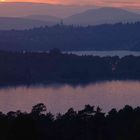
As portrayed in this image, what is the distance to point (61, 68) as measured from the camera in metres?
29.4

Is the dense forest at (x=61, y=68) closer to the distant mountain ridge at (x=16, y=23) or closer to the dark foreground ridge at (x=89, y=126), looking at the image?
the dark foreground ridge at (x=89, y=126)

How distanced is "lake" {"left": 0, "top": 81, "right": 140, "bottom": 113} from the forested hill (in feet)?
59.9

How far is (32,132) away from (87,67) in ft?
83.4

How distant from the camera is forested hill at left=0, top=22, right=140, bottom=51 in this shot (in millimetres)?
44562

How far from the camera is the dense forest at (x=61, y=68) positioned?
26913 mm

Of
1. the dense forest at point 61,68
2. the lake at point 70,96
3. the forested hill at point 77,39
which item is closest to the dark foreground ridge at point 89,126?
the lake at point 70,96

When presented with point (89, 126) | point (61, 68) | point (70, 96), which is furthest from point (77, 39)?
point (89, 126)

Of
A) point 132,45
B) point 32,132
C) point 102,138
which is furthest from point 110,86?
point 132,45

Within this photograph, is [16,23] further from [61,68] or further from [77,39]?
[61,68]

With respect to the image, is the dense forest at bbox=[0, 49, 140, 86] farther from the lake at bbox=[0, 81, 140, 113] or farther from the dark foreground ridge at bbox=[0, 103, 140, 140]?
the dark foreground ridge at bbox=[0, 103, 140, 140]

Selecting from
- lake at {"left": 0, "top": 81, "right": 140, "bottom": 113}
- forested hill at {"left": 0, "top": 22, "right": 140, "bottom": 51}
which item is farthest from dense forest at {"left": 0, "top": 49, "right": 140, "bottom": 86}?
forested hill at {"left": 0, "top": 22, "right": 140, "bottom": 51}

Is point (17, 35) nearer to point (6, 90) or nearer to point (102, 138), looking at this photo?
point (6, 90)

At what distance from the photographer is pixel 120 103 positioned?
18.5 metres

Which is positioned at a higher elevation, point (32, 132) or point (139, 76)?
point (32, 132)
